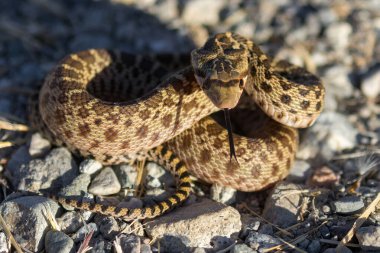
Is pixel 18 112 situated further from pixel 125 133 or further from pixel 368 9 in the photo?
pixel 368 9

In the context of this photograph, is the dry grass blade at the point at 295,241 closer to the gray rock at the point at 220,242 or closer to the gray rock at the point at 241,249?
the gray rock at the point at 241,249

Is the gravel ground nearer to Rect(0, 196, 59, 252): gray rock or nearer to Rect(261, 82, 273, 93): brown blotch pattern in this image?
Rect(0, 196, 59, 252): gray rock

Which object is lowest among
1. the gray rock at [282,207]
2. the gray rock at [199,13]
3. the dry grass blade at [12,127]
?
the gray rock at [282,207]

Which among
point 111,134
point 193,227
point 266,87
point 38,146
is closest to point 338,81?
point 266,87

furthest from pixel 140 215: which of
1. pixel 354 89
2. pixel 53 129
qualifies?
pixel 354 89

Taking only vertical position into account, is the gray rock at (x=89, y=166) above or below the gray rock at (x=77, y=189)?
above

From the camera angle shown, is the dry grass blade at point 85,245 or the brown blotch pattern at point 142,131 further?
the brown blotch pattern at point 142,131

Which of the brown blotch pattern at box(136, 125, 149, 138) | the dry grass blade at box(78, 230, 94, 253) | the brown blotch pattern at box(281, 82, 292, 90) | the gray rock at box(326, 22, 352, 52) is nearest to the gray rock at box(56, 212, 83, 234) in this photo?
the dry grass blade at box(78, 230, 94, 253)

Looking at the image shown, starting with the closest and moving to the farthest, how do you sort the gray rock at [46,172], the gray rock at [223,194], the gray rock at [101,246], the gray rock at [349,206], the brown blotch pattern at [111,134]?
1. the gray rock at [101,246]
2. the gray rock at [349,206]
3. the gray rock at [46,172]
4. the brown blotch pattern at [111,134]
5. the gray rock at [223,194]

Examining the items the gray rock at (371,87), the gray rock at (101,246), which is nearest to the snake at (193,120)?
the gray rock at (101,246)
